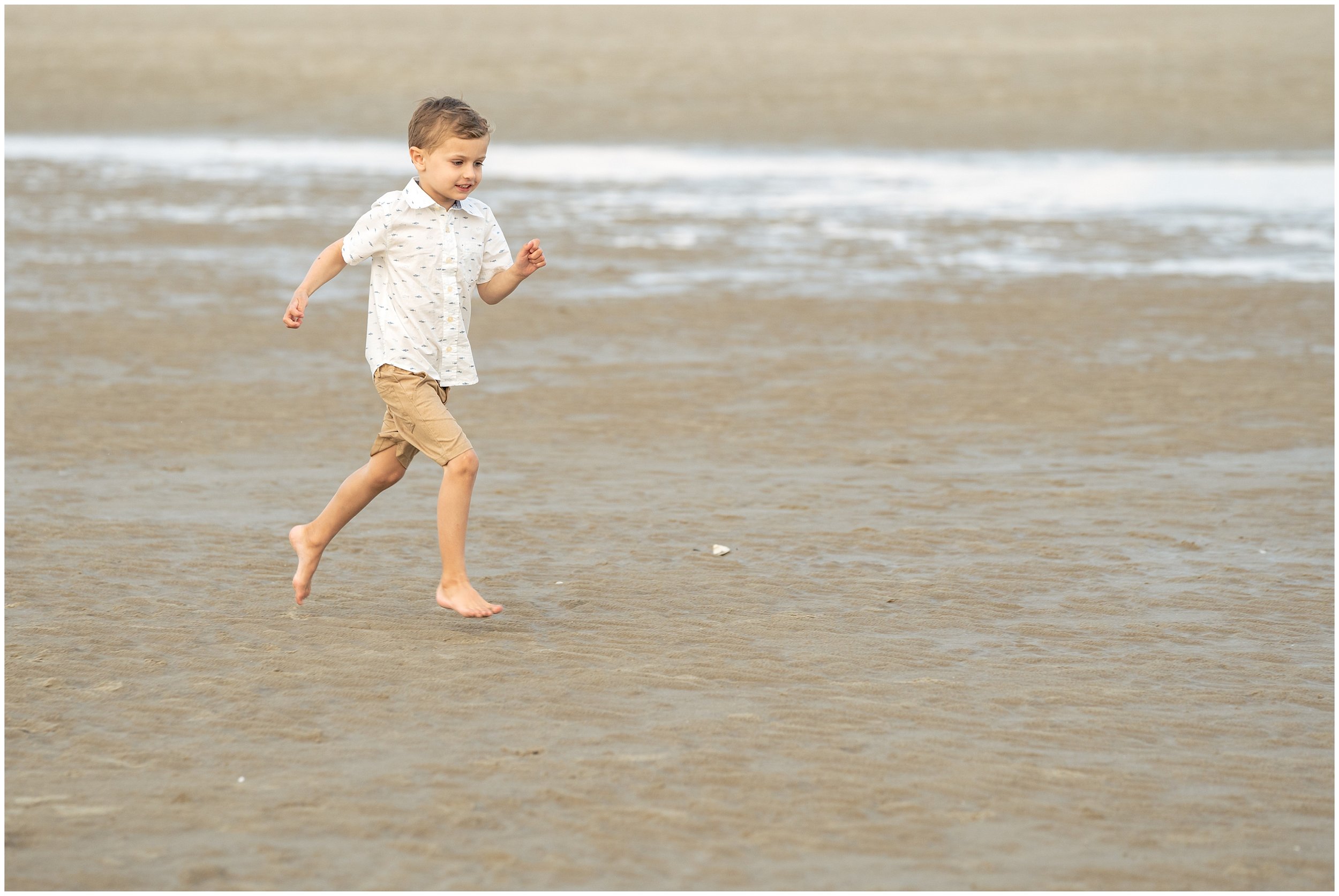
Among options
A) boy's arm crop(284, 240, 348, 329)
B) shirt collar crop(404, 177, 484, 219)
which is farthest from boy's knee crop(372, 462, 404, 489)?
shirt collar crop(404, 177, 484, 219)

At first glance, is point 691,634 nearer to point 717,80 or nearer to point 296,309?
point 296,309

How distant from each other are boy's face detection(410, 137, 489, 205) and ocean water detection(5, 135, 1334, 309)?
297 inches

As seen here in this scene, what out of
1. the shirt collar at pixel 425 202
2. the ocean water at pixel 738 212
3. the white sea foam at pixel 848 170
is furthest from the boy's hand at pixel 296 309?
the white sea foam at pixel 848 170

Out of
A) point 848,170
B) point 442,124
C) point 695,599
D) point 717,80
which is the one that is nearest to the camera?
point 442,124

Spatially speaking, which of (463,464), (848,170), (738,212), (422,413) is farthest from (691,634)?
(848,170)

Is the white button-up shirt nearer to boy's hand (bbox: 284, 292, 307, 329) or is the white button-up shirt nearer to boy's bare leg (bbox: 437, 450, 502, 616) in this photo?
boy's hand (bbox: 284, 292, 307, 329)

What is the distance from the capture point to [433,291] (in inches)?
211

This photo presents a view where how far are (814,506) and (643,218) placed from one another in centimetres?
1058

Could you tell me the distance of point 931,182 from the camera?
833 inches

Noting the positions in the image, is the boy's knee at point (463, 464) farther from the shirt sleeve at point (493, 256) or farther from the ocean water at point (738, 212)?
the ocean water at point (738, 212)

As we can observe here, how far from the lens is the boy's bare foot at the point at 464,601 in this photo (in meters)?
5.31

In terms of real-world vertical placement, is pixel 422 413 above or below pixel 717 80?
above

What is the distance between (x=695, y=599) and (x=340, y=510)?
3.99 feet

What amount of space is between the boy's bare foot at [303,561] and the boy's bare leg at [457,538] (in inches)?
17.6
